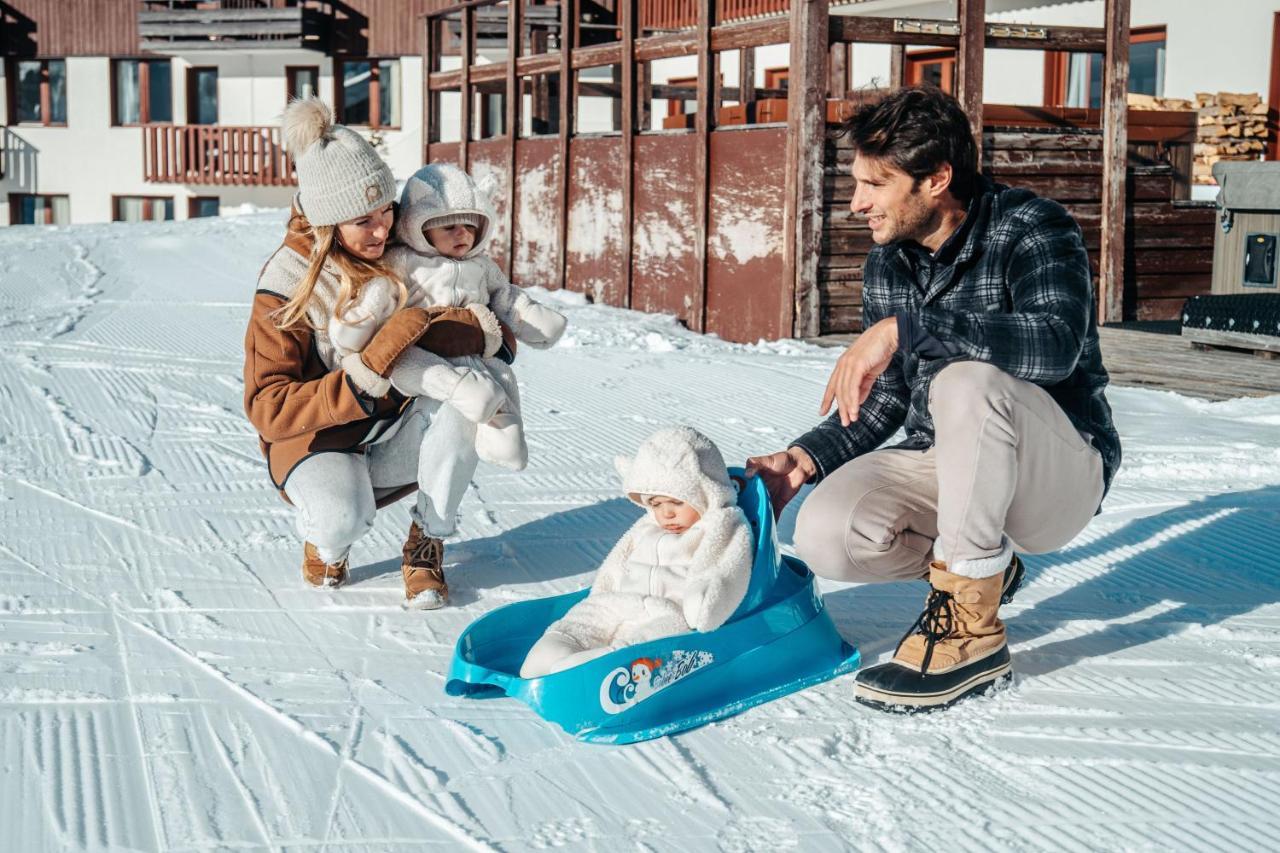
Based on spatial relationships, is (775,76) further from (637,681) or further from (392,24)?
(637,681)

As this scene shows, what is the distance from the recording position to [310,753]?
2689mm

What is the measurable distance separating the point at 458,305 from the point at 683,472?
0.99 m

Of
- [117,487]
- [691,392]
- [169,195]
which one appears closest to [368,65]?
[169,195]

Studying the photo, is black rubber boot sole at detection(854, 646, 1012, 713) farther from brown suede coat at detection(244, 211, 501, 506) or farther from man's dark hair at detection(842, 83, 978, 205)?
brown suede coat at detection(244, 211, 501, 506)

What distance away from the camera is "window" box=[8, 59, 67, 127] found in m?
26.5

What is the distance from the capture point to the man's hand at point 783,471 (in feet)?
10.6

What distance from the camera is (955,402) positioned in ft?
9.42

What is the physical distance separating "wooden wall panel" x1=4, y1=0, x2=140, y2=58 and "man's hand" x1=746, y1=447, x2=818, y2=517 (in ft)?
83.2

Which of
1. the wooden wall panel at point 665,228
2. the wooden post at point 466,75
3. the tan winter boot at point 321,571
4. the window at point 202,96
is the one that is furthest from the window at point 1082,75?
the window at point 202,96

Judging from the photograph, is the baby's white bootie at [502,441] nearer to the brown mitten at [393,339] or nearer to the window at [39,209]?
the brown mitten at [393,339]

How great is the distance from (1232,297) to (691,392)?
328 centimetres

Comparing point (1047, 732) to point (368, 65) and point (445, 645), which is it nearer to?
point (445, 645)

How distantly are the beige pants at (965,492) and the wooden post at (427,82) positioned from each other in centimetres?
1113

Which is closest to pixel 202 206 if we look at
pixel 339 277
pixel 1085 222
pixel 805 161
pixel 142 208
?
pixel 142 208
